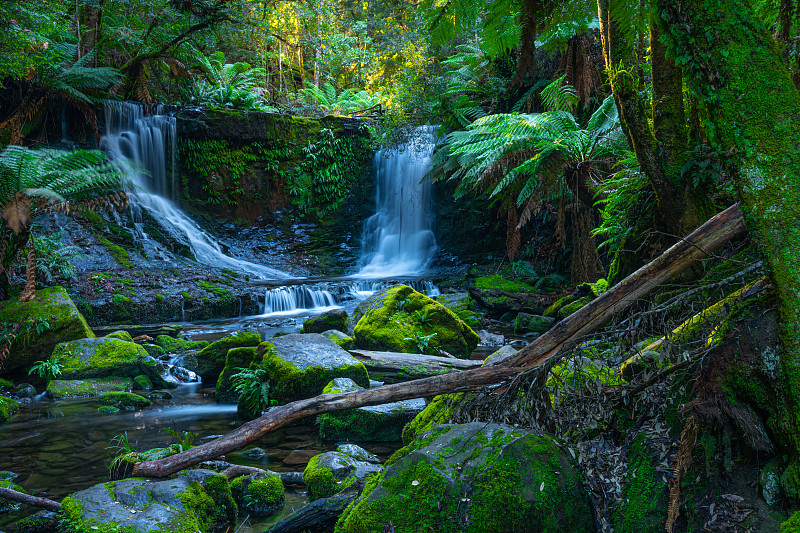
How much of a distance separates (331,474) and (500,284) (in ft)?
27.8

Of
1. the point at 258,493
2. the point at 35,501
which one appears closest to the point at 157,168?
the point at 35,501

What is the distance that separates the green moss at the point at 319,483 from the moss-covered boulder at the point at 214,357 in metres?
3.56

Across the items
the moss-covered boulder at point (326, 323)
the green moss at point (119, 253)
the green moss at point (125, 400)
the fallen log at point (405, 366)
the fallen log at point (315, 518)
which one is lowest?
the green moss at point (125, 400)

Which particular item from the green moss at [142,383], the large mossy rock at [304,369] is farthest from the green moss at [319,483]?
the green moss at [142,383]

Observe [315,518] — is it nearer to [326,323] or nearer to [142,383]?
[142,383]

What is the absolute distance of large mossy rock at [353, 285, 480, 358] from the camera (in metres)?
6.59

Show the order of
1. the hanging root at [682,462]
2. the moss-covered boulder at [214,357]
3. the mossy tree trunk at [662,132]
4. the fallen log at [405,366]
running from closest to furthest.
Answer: the hanging root at [682,462] < the mossy tree trunk at [662,132] < the fallen log at [405,366] < the moss-covered boulder at [214,357]

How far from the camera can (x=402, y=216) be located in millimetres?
16266

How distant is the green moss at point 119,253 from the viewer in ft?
35.0

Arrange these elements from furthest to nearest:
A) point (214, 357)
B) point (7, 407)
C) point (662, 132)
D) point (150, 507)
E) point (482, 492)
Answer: point (214, 357)
point (7, 407)
point (662, 132)
point (150, 507)
point (482, 492)

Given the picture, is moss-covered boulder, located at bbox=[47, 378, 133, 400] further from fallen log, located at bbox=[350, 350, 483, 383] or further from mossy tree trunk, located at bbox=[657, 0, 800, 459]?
mossy tree trunk, located at bbox=[657, 0, 800, 459]

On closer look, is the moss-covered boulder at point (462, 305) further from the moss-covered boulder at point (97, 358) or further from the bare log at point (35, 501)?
the bare log at point (35, 501)

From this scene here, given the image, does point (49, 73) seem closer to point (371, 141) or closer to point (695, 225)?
point (371, 141)

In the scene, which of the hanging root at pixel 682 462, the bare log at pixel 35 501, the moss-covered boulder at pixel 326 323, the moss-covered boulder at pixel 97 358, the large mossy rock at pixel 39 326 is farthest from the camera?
the moss-covered boulder at pixel 326 323
